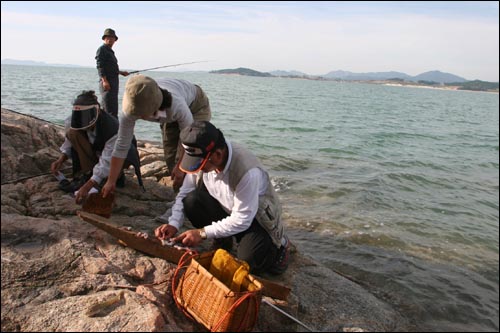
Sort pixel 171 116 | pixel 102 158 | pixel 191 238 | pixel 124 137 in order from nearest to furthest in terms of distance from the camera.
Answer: pixel 191 238
pixel 124 137
pixel 171 116
pixel 102 158

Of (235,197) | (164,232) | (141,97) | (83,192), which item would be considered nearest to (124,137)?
(141,97)

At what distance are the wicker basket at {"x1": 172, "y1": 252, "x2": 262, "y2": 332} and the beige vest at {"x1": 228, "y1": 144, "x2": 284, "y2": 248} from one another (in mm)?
654

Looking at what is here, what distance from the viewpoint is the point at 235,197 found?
3166 millimetres

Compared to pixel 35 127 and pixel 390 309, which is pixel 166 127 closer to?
pixel 35 127

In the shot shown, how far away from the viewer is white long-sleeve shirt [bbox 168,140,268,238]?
309 centimetres

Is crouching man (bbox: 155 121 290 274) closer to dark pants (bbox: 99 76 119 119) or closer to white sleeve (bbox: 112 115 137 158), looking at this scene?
white sleeve (bbox: 112 115 137 158)

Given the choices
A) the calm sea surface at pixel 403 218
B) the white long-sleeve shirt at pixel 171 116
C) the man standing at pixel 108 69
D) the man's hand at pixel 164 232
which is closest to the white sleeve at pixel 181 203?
the man's hand at pixel 164 232

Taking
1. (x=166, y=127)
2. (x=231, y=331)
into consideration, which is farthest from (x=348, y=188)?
(x=231, y=331)

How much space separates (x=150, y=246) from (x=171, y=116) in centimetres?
133

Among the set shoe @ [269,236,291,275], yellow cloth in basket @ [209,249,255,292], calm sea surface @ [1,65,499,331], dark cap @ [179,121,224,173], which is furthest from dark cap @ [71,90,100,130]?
calm sea surface @ [1,65,499,331]

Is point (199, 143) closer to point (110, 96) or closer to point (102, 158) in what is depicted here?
point (102, 158)

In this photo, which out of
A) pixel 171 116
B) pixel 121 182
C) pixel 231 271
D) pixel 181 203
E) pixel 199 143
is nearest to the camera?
pixel 199 143

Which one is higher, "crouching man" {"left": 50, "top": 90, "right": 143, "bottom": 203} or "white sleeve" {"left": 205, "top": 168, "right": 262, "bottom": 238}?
"crouching man" {"left": 50, "top": 90, "right": 143, "bottom": 203}

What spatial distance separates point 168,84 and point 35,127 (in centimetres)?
253
